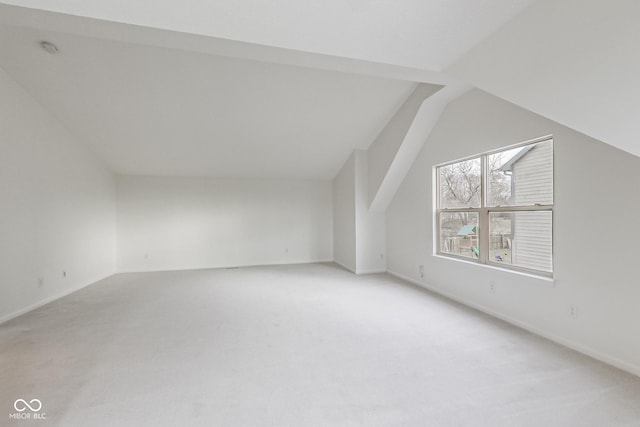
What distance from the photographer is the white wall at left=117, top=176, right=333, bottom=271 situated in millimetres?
5820

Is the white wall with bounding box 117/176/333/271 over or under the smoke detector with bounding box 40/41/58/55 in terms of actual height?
under

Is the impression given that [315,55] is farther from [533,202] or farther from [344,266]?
[344,266]

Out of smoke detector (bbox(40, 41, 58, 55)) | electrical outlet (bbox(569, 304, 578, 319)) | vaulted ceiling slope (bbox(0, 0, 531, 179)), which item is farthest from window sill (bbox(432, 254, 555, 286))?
smoke detector (bbox(40, 41, 58, 55))

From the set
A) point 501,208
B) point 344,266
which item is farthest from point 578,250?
point 344,266

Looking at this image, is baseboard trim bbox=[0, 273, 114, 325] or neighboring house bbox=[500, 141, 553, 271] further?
baseboard trim bbox=[0, 273, 114, 325]

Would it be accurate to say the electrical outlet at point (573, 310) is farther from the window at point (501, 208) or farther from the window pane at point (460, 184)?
the window pane at point (460, 184)

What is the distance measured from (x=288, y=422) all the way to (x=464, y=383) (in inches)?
47.1

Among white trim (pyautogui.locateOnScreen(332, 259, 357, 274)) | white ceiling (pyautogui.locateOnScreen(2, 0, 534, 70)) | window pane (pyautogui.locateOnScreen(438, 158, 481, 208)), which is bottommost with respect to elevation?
white trim (pyautogui.locateOnScreen(332, 259, 357, 274))

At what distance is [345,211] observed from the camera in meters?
5.97

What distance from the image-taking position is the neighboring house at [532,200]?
2.62m

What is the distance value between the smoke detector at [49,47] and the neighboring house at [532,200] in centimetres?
494

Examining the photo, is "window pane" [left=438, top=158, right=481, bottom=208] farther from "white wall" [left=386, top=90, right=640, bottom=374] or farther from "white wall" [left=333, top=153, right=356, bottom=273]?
"white wall" [left=333, top=153, right=356, bottom=273]

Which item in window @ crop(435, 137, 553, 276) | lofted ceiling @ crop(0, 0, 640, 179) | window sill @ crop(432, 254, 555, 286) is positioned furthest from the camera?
window @ crop(435, 137, 553, 276)

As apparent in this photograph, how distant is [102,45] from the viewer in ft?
9.14
